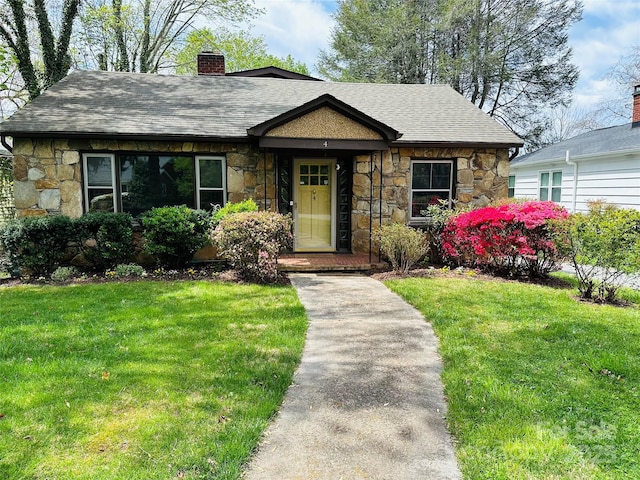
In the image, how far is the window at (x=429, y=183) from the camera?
31.0ft

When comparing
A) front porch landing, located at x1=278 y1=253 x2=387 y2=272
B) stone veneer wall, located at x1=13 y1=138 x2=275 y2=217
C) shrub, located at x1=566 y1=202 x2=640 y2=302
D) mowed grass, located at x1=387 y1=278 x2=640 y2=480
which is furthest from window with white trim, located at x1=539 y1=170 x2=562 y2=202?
stone veneer wall, located at x1=13 y1=138 x2=275 y2=217

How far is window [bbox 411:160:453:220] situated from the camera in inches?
372

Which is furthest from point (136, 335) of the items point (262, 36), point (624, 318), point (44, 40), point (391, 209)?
point (262, 36)

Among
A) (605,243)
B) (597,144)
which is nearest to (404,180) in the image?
(605,243)

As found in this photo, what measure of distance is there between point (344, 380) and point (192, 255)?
5424 millimetres

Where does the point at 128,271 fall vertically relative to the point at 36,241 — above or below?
below

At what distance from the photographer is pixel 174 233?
25.4 ft

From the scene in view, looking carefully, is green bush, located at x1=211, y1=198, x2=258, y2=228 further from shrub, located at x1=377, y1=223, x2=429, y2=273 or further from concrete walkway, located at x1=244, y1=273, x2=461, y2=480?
concrete walkway, located at x1=244, y1=273, x2=461, y2=480

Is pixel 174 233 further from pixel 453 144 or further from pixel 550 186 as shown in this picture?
pixel 550 186

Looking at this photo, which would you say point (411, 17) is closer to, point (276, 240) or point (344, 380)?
point (276, 240)

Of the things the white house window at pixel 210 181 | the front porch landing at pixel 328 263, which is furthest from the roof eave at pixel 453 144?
the white house window at pixel 210 181

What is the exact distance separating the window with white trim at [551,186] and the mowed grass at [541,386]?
32.2ft

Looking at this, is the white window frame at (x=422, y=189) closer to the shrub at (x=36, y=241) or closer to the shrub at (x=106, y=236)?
the shrub at (x=106, y=236)

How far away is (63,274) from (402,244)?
19.3ft
